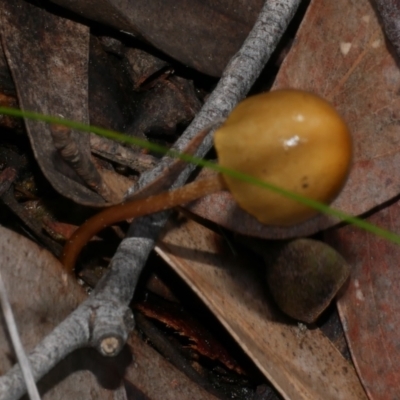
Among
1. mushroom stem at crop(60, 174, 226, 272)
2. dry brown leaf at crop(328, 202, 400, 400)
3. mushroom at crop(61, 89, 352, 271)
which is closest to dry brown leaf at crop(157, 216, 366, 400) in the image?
dry brown leaf at crop(328, 202, 400, 400)

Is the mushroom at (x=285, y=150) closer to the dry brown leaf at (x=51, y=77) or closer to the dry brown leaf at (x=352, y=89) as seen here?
the dry brown leaf at (x=352, y=89)

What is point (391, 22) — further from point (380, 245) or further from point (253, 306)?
point (253, 306)

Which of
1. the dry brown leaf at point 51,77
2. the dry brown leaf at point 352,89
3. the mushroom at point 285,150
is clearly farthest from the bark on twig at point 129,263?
the mushroom at point 285,150

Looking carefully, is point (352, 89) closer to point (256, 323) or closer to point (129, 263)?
point (256, 323)

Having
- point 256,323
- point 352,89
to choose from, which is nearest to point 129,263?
point 256,323

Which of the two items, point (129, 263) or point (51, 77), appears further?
point (51, 77)

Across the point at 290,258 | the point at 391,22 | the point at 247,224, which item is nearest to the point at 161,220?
the point at 247,224
